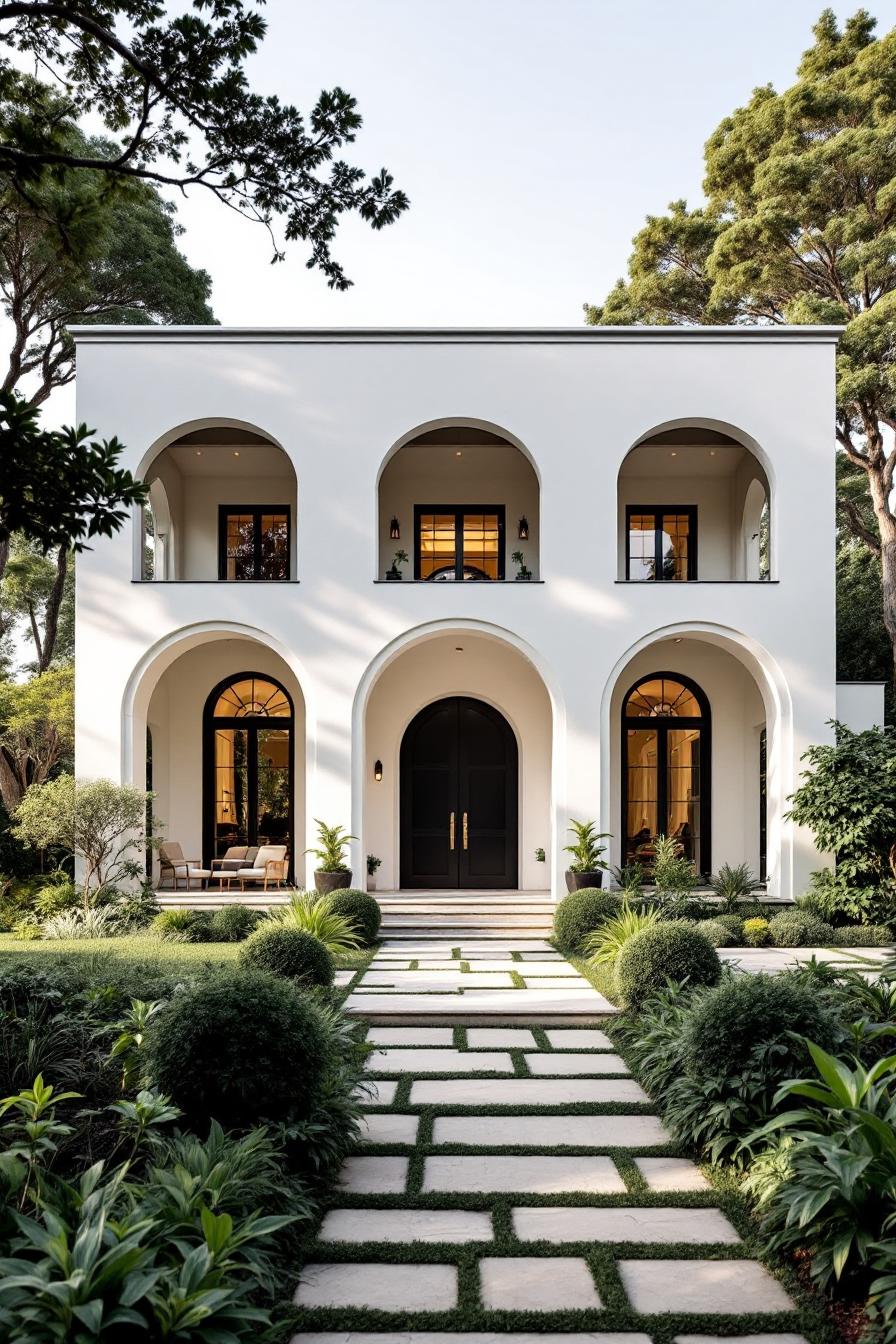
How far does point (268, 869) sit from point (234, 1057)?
923 centimetres

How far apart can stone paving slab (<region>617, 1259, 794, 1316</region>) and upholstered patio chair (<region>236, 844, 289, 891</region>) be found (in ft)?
33.6

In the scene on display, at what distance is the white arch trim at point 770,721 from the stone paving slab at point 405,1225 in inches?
331

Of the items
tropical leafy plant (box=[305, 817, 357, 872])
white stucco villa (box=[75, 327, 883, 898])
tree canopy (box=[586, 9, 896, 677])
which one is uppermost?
tree canopy (box=[586, 9, 896, 677])

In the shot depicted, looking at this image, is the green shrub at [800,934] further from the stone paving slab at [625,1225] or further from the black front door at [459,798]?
the stone paving slab at [625,1225]

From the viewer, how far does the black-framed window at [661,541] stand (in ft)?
49.3

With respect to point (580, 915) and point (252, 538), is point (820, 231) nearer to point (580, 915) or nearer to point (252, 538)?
point (252, 538)

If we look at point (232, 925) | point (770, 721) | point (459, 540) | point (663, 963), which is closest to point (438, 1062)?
point (663, 963)

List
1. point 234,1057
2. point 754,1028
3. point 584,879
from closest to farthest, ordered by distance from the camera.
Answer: point 234,1057
point 754,1028
point 584,879

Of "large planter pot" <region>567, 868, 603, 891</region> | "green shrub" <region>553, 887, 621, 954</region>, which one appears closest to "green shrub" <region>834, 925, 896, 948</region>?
"green shrub" <region>553, 887, 621, 954</region>

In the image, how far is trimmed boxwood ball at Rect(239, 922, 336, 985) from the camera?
25.2 feet

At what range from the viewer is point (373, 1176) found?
4520 mm

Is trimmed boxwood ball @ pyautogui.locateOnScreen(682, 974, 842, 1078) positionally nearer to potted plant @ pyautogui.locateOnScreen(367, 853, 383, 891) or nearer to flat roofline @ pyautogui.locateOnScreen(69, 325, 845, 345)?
potted plant @ pyautogui.locateOnScreen(367, 853, 383, 891)

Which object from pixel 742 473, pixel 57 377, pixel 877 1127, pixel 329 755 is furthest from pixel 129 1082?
pixel 57 377

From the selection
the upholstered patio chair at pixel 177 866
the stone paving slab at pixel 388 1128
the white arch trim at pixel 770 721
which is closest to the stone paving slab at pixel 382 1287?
the stone paving slab at pixel 388 1128
